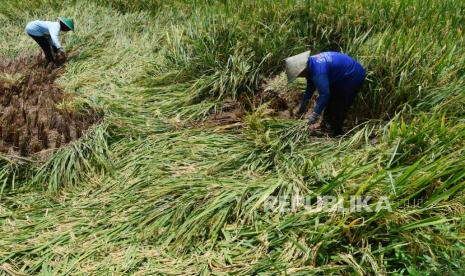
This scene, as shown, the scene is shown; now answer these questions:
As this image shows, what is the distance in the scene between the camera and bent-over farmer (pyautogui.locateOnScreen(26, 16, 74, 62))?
5.44 meters

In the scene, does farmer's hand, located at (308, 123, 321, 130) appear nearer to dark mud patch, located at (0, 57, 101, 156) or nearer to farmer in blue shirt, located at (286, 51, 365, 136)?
farmer in blue shirt, located at (286, 51, 365, 136)

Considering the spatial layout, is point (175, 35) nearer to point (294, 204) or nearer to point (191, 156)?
point (191, 156)

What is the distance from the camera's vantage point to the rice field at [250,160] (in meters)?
2.22

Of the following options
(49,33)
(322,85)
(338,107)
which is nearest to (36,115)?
(49,33)

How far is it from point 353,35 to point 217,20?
1554 millimetres

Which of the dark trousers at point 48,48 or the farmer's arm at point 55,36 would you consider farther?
the dark trousers at point 48,48

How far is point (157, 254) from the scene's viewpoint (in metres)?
2.50

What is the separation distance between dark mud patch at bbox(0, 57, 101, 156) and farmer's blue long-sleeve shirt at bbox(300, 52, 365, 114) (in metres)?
2.23

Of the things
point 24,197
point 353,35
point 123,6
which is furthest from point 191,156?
point 123,6

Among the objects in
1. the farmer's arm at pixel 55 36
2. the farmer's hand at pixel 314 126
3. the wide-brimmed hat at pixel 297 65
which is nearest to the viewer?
the wide-brimmed hat at pixel 297 65

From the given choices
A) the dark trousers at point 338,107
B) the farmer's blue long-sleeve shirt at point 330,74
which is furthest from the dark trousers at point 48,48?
the dark trousers at point 338,107

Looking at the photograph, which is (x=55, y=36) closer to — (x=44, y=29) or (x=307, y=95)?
(x=44, y=29)

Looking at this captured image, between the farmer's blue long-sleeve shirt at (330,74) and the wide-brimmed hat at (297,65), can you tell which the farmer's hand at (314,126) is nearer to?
the farmer's blue long-sleeve shirt at (330,74)

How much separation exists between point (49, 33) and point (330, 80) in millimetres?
4200
